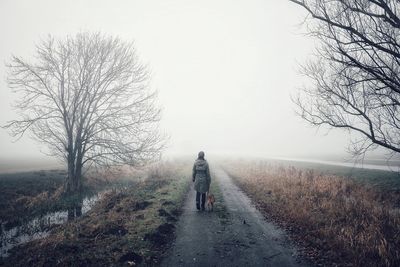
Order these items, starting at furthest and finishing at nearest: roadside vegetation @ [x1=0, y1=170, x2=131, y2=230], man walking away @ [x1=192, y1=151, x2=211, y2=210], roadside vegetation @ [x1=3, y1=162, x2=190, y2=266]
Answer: roadside vegetation @ [x1=0, y1=170, x2=131, y2=230] < man walking away @ [x1=192, y1=151, x2=211, y2=210] < roadside vegetation @ [x1=3, y1=162, x2=190, y2=266]

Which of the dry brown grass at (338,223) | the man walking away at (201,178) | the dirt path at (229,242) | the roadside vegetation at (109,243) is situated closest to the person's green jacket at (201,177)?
the man walking away at (201,178)

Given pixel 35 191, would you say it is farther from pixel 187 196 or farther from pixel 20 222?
pixel 187 196

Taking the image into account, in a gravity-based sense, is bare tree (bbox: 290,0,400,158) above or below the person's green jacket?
above

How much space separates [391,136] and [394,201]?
6.53 metres

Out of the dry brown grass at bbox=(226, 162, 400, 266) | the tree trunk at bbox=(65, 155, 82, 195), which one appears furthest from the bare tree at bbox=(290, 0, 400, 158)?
the tree trunk at bbox=(65, 155, 82, 195)

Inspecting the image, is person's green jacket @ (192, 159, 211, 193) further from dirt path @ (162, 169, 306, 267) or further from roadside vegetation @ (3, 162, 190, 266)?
roadside vegetation @ (3, 162, 190, 266)

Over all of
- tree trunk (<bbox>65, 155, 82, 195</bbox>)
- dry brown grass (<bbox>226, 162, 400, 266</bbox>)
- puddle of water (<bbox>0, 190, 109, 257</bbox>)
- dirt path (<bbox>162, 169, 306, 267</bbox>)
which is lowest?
puddle of water (<bbox>0, 190, 109, 257</bbox>)

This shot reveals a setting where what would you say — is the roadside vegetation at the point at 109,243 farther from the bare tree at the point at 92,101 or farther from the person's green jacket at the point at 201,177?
the bare tree at the point at 92,101

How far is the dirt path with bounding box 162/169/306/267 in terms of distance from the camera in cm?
631

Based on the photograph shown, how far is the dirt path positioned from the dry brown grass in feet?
2.41

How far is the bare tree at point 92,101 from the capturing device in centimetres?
1720

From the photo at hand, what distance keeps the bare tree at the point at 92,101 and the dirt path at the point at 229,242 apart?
27.5 feet

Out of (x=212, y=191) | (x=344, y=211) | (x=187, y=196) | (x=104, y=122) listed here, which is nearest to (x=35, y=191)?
(x=104, y=122)

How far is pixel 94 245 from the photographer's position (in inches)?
295
